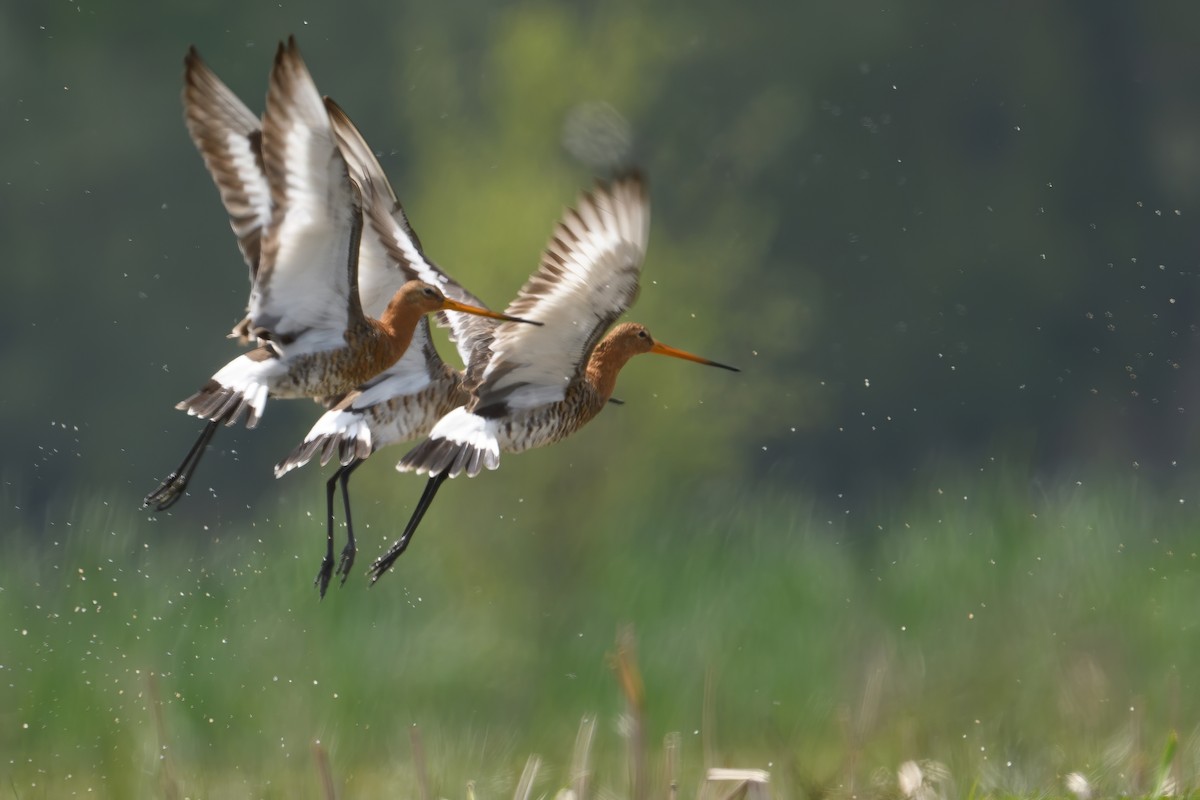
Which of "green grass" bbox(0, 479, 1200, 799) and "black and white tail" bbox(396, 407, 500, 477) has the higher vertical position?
"black and white tail" bbox(396, 407, 500, 477)

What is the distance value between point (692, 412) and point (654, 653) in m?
6.23

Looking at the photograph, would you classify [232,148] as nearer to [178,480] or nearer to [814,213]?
[178,480]

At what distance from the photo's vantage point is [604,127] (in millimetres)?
5496

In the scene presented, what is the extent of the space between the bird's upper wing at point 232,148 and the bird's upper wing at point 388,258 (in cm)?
31

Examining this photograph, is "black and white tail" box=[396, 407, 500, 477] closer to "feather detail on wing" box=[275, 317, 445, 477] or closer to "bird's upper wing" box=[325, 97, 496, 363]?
"feather detail on wing" box=[275, 317, 445, 477]

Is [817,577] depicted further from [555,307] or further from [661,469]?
[661,469]

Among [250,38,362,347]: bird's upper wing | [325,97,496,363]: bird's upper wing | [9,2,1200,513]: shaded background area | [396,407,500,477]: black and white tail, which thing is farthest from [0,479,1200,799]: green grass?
[9,2,1200,513]: shaded background area

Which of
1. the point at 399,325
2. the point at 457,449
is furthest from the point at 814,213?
the point at 457,449

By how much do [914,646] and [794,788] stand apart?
206 cm

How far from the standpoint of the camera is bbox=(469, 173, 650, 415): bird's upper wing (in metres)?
5.56

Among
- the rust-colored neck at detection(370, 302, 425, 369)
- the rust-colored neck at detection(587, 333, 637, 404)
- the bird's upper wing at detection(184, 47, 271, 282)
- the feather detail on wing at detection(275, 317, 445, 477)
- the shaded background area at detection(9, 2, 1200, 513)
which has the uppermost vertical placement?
the bird's upper wing at detection(184, 47, 271, 282)

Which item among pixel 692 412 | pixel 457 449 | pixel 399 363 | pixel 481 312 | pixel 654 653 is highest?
pixel 481 312

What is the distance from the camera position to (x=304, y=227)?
5.64 meters

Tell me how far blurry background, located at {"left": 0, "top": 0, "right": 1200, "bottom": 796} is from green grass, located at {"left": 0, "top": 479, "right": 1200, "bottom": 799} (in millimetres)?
21
